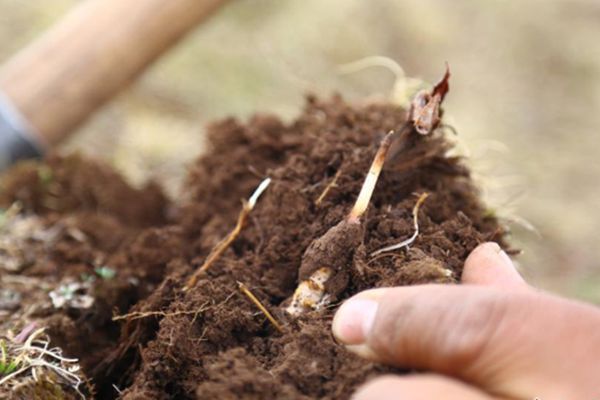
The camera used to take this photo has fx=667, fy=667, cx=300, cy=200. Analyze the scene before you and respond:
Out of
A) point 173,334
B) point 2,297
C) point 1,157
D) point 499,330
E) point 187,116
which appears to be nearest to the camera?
point 499,330

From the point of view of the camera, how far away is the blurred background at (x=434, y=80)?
4066mm

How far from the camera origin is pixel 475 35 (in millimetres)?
5891

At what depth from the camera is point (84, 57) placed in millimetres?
2598

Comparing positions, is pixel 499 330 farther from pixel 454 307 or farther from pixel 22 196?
pixel 22 196

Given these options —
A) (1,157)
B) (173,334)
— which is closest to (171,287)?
(173,334)

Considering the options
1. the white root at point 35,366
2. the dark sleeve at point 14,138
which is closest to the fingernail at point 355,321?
the white root at point 35,366

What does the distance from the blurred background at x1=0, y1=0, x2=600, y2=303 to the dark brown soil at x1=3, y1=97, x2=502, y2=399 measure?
1.83 m

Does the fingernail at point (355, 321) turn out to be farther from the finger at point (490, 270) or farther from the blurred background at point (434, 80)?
the blurred background at point (434, 80)

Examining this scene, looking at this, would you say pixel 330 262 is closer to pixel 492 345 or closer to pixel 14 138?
pixel 492 345

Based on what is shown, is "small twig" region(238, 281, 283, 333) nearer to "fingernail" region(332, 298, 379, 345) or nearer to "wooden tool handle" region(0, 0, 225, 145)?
"fingernail" region(332, 298, 379, 345)

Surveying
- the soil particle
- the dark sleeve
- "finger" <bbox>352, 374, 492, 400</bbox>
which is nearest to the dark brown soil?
the soil particle

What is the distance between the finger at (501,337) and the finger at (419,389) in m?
0.03

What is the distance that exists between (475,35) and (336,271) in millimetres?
5194

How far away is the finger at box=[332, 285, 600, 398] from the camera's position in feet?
2.81
